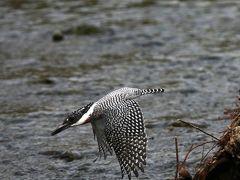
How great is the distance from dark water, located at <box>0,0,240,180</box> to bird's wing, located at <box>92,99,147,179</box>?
0.87m

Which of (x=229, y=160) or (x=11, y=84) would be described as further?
(x=11, y=84)

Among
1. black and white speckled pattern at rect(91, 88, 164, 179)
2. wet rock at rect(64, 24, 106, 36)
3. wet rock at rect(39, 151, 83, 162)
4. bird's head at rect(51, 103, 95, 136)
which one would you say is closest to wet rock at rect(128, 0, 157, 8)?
wet rock at rect(64, 24, 106, 36)

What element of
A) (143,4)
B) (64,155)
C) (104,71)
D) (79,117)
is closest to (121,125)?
(79,117)

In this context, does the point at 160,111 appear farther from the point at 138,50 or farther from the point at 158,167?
the point at 138,50

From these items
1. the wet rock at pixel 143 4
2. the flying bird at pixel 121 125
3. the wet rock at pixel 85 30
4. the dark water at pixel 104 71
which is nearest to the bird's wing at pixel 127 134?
the flying bird at pixel 121 125

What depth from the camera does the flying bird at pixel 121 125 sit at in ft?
25.0

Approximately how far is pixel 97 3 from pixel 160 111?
21.1ft

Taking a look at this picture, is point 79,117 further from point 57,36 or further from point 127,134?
point 57,36

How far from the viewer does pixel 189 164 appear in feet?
28.3

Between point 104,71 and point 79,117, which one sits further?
point 104,71

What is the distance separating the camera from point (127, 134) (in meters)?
7.73

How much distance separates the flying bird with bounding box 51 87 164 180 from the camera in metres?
7.62

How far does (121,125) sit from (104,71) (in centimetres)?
499

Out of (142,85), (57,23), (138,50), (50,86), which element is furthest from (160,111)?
(57,23)
